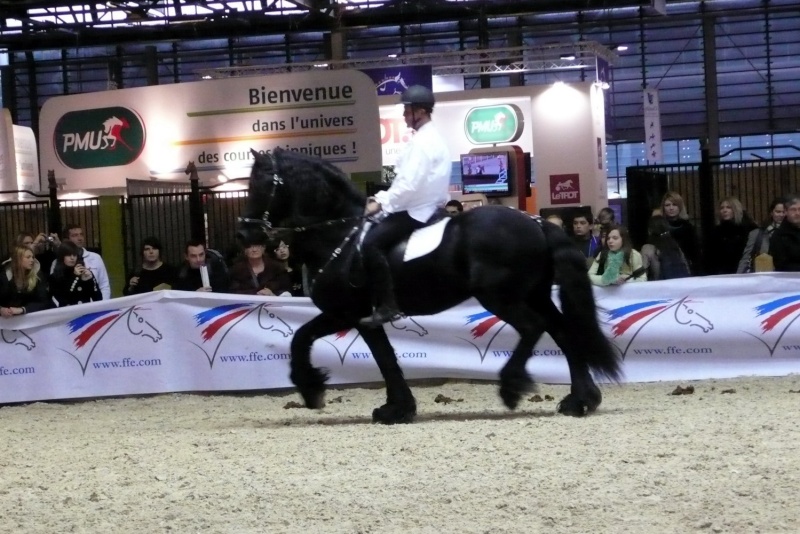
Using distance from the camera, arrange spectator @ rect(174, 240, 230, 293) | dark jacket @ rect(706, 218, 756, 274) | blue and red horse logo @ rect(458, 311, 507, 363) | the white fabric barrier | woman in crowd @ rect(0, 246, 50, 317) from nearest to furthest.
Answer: the white fabric barrier → blue and red horse logo @ rect(458, 311, 507, 363) → woman in crowd @ rect(0, 246, 50, 317) → spectator @ rect(174, 240, 230, 293) → dark jacket @ rect(706, 218, 756, 274)

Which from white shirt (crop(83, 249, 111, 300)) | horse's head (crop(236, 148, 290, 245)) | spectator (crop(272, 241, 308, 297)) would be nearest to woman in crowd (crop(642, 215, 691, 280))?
spectator (crop(272, 241, 308, 297))

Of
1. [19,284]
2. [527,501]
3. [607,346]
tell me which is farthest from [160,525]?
[19,284]

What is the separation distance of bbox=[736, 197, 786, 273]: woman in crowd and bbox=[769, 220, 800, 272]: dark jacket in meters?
0.31

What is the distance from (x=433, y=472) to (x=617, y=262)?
218 inches

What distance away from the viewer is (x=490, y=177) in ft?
87.4

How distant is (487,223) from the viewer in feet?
26.6

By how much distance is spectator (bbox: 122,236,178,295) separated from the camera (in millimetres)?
12055

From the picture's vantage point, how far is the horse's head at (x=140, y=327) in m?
11.2

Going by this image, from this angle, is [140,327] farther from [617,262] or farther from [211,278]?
[617,262]

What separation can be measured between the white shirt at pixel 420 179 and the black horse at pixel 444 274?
267mm

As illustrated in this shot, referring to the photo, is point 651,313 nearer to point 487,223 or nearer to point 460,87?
point 487,223

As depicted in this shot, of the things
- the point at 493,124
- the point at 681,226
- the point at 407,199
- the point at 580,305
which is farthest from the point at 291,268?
the point at 493,124

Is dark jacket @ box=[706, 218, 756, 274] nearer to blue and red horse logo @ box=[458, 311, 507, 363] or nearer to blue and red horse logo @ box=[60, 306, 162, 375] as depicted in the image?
A: blue and red horse logo @ box=[458, 311, 507, 363]

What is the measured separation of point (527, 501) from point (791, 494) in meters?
1.19
